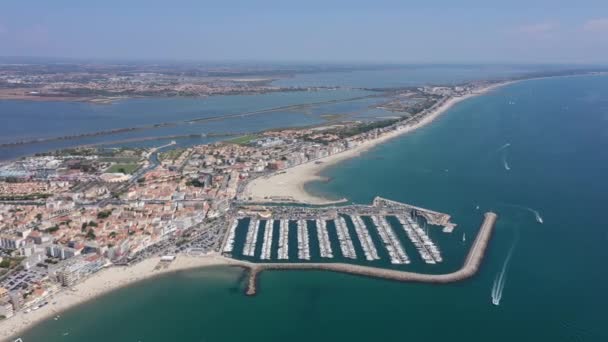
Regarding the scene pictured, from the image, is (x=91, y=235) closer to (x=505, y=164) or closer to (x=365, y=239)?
(x=365, y=239)

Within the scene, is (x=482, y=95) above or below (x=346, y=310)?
above

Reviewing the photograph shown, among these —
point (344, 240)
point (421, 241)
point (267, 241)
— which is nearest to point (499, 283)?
point (421, 241)

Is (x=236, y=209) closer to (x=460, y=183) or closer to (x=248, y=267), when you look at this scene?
(x=248, y=267)

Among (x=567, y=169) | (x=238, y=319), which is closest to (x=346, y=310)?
(x=238, y=319)

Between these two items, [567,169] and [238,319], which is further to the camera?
[567,169]

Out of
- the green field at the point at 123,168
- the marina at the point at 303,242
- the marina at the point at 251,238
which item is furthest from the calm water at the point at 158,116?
the marina at the point at 303,242

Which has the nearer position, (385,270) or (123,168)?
(385,270)
